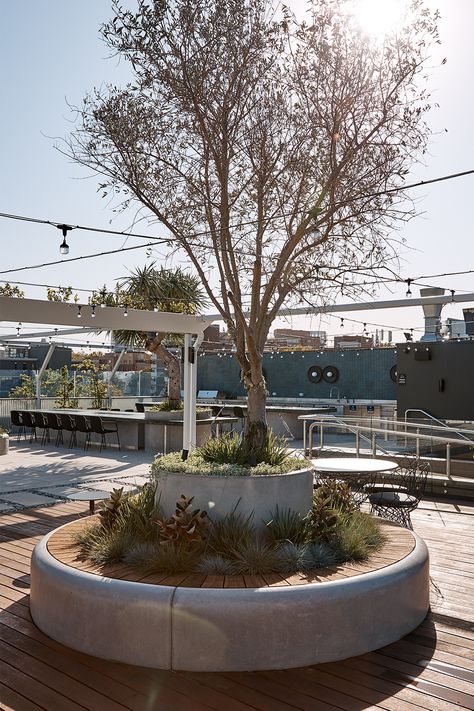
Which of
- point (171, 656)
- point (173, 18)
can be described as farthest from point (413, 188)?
point (171, 656)

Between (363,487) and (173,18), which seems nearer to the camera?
(173,18)

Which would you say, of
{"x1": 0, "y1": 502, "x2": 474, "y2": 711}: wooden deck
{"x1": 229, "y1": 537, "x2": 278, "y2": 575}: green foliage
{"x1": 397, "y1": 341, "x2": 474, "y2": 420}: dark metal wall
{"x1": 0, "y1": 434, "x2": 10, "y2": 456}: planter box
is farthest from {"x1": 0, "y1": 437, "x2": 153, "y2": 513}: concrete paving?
{"x1": 397, "y1": 341, "x2": 474, "y2": 420}: dark metal wall

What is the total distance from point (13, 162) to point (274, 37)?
3.48 m

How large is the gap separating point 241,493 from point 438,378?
11.2 metres

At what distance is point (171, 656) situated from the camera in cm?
326

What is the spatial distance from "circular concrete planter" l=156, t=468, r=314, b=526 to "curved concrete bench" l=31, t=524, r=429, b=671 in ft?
2.90

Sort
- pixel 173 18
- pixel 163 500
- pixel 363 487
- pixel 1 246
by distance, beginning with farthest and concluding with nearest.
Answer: pixel 1 246 < pixel 363 487 < pixel 173 18 < pixel 163 500

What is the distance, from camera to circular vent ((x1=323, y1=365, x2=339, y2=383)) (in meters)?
20.2

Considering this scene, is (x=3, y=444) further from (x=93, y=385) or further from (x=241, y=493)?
(x=241, y=493)

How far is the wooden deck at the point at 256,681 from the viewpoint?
9.59 feet

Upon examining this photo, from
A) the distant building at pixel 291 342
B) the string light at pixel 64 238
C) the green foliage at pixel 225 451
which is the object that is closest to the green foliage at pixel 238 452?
the green foliage at pixel 225 451

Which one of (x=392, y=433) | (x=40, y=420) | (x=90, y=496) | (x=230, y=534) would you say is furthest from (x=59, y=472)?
(x=230, y=534)

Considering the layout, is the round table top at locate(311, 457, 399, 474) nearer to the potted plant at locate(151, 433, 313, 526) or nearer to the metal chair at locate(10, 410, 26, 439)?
the potted plant at locate(151, 433, 313, 526)

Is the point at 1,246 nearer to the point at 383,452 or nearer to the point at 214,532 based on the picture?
the point at 383,452
